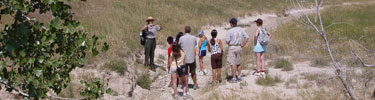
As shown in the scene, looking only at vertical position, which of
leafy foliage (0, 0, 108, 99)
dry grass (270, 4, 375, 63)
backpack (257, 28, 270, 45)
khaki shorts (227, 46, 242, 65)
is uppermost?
leafy foliage (0, 0, 108, 99)

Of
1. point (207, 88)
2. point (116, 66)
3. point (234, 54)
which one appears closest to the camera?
point (207, 88)

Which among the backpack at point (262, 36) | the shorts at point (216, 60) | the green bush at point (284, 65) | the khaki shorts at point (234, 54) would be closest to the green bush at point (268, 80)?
the khaki shorts at point (234, 54)

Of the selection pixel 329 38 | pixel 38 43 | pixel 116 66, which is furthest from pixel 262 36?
pixel 38 43

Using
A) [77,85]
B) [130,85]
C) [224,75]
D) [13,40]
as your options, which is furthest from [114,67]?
[13,40]

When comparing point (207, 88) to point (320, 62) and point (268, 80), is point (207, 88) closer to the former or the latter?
point (268, 80)

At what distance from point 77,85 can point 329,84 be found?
5.44 m

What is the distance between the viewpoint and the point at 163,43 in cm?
1800

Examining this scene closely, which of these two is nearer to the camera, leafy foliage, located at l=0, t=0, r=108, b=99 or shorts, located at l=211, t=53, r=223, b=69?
leafy foliage, located at l=0, t=0, r=108, b=99

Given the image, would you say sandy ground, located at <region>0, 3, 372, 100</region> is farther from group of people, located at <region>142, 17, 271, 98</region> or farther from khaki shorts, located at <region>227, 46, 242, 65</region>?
khaki shorts, located at <region>227, 46, 242, 65</region>

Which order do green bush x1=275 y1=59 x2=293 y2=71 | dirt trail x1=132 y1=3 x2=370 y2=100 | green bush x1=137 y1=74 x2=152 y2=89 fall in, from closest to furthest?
1. dirt trail x1=132 y1=3 x2=370 y2=100
2. green bush x1=137 y1=74 x2=152 y2=89
3. green bush x1=275 y1=59 x2=293 y2=71

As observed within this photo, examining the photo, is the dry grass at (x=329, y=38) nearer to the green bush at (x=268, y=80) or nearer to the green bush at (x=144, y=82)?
the green bush at (x=268, y=80)

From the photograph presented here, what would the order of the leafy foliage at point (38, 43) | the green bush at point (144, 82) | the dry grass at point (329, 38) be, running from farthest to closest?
the dry grass at point (329, 38), the green bush at point (144, 82), the leafy foliage at point (38, 43)

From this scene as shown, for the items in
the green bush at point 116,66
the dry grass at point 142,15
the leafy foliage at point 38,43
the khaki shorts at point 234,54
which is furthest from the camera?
the dry grass at point 142,15

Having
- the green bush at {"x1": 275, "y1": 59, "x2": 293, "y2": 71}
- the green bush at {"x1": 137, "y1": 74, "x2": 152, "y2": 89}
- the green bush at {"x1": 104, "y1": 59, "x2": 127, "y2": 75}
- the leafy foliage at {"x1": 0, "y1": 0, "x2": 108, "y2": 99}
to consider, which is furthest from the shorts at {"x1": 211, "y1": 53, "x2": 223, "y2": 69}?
the leafy foliage at {"x1": 0, "y1": 0, "x2": 108, "y2": 99}
